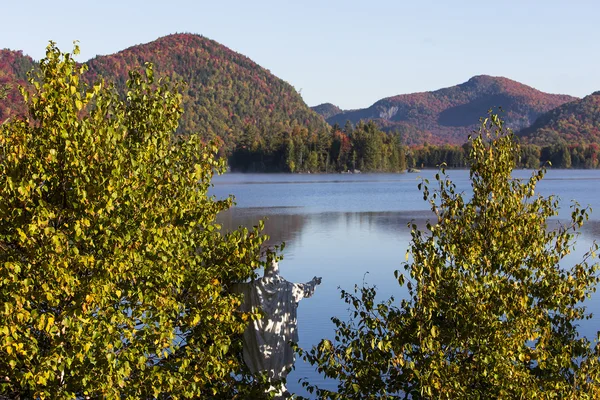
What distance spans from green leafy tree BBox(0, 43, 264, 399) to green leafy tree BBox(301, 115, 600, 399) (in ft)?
5.02

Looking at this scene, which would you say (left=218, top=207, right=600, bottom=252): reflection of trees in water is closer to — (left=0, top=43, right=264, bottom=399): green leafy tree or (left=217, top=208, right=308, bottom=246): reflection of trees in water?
(left=217, top=208, right=308, bottom=246): reflection of trees in water

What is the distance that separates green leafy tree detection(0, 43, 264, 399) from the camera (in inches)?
295

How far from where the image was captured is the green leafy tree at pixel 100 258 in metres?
7.50

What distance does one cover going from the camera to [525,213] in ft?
31.7

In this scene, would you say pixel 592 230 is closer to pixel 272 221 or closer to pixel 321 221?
pixel 321 221

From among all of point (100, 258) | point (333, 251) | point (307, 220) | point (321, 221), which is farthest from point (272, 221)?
point (100, 258)

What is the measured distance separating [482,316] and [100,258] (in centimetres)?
422

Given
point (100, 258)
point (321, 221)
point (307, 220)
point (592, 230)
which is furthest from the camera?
point (307, 220)

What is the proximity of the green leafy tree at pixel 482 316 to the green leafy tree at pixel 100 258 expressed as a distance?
5.02 ft

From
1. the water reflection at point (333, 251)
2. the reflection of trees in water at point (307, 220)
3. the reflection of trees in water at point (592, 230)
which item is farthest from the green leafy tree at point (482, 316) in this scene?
the reflection of trees in water at point (592, 230)

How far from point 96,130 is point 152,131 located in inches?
43.9

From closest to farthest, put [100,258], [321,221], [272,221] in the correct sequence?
[100,258]
[272,221]
[321,221]

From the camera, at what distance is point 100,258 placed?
8.21 meters

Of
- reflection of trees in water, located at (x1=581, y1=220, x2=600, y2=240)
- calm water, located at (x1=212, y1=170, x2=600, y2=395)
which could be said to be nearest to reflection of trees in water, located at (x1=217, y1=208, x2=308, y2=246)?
calm water, located at (x1=212, y1=170, x2=600, y2=395)
